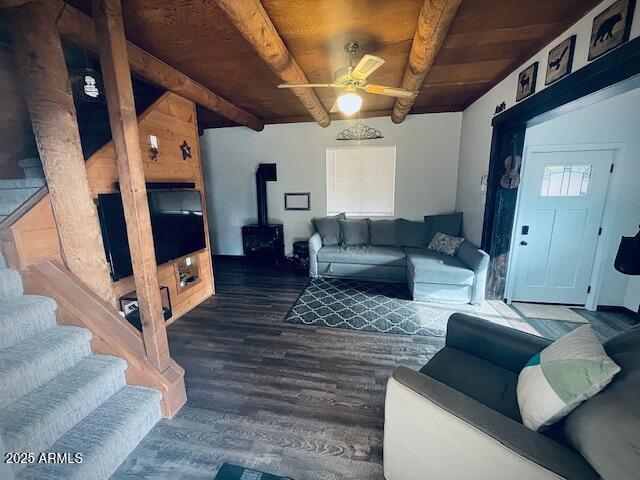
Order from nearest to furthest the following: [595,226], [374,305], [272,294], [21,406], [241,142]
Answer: [21,406] < [595,226] < [374,305] < [272,294] < [241,142]

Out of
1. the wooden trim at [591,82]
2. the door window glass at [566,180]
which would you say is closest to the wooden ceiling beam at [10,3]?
Result: the wooden trim at [591,82]

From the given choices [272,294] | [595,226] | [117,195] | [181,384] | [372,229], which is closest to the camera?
[181,384]

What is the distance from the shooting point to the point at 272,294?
143 inches

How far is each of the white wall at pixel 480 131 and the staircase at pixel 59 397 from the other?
3.82 metres

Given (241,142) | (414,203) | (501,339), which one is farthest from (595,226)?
(241,142)

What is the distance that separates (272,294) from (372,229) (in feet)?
6.82

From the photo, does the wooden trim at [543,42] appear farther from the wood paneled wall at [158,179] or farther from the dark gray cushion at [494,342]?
the wood paneled wall at [158,179]

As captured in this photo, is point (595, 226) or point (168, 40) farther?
point (595, 226)

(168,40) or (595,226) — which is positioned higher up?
(168,40)

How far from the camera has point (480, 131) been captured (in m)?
3.53

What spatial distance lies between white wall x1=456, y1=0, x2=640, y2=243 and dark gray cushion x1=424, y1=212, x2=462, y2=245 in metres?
0.13

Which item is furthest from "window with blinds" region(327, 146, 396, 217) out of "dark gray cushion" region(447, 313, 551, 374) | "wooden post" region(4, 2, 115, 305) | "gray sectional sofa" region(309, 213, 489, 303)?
"wooden post" region(4, 2, 115, 305)

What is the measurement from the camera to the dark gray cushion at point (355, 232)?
450 centimetres

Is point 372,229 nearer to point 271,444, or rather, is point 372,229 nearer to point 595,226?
point 595,226
